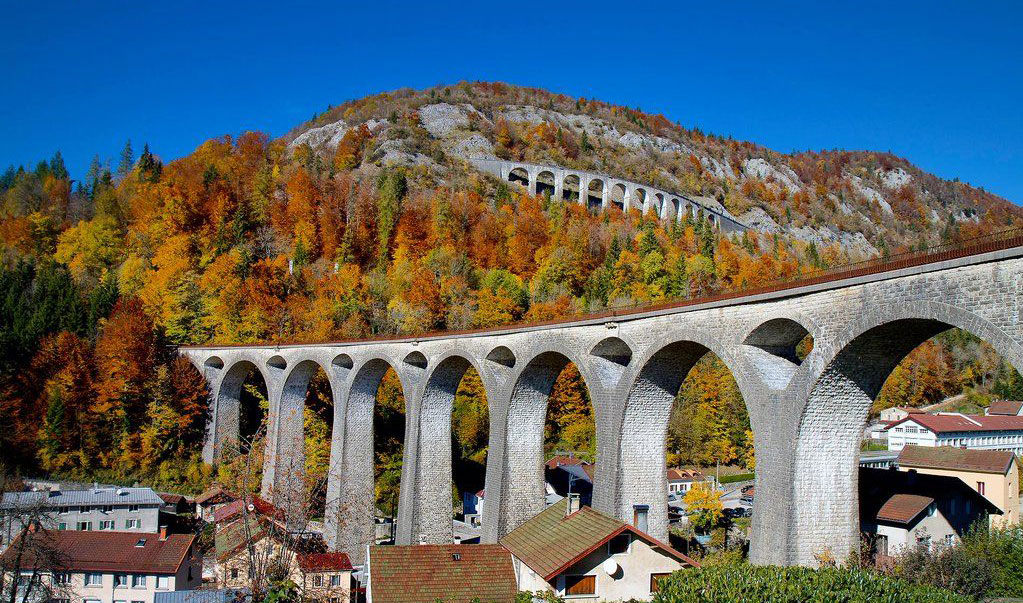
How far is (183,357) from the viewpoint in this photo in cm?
5069

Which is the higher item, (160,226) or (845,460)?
(160,226)

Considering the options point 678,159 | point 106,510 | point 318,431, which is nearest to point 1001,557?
point 318,431

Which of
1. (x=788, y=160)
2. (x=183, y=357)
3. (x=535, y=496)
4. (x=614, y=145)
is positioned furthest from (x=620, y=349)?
(x=788, y=160)

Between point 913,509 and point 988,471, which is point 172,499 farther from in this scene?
point 988,471

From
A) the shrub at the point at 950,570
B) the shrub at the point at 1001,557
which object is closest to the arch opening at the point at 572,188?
the shrub at the point at 1001,557

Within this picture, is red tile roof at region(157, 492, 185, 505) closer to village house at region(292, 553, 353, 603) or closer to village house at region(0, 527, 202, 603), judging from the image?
village house at region(0, 527, 202, 603)

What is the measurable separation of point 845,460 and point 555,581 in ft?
25.1

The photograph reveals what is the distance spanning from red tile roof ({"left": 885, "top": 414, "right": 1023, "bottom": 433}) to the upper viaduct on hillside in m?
39.2

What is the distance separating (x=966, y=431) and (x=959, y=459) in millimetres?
24030

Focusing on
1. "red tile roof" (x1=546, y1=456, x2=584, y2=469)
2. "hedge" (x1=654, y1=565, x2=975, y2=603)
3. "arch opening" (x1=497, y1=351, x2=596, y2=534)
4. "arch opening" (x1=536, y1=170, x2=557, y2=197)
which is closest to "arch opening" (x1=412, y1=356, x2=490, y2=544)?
"arch opening" (x1=497, y1=351, x2=596, y2=534)

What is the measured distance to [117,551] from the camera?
28.4 metres

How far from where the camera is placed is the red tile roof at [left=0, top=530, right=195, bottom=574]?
90.0ft

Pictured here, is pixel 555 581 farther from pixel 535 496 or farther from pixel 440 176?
pixel 440 176

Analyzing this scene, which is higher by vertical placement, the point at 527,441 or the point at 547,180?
the point at 547,180
